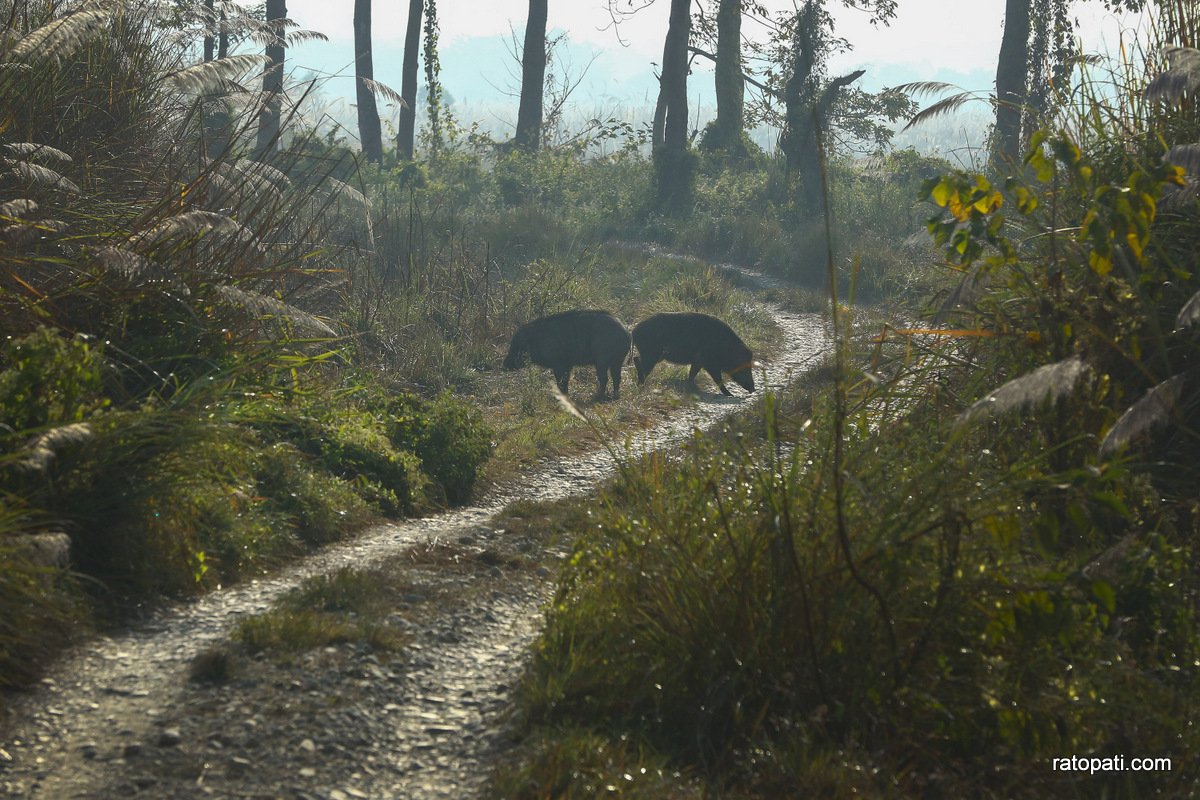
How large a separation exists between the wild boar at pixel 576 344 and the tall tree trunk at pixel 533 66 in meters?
18.5

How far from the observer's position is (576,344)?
40.2ft

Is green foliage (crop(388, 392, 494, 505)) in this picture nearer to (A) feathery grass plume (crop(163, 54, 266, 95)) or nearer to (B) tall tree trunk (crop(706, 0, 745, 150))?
(A) feathery grass plume (crop(163, 54, 266, 95))

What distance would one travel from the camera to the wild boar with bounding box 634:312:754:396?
12.5 m

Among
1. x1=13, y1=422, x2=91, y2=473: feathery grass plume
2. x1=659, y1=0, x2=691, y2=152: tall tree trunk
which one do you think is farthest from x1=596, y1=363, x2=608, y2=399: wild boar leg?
x1=659, y1=0, x2=691, y2=152: tall tree trunk

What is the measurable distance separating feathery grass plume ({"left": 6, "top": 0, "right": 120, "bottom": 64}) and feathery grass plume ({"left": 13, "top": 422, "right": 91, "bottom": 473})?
265 centimetres

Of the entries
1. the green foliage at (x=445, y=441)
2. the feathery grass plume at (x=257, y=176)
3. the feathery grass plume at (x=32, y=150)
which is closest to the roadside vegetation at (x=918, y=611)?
the green foliage at (x=445, y=441)

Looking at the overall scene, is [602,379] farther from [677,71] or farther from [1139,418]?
[677,71]

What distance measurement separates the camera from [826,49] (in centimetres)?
3167

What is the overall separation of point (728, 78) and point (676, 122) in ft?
15.0

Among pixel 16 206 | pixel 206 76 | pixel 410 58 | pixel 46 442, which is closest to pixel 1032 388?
pixel 46 442

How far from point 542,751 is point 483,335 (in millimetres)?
10230

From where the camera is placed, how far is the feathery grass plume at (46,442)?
177 inches

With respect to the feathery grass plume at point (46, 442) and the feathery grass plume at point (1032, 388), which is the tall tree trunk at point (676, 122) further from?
the feathery grass plume at point (1032, 388)

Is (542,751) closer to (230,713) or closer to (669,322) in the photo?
(230,713)
